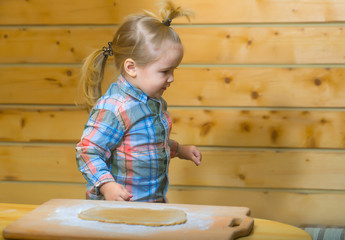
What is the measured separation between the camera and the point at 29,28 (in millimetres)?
2449

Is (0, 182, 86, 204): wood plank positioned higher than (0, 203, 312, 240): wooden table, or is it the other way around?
(0, 203, 312, 240): wooden table

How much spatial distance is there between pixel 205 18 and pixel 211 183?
0.74 metres

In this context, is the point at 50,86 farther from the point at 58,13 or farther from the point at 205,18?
the point at 205,18

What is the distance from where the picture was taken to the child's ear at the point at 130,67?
5.33 ft

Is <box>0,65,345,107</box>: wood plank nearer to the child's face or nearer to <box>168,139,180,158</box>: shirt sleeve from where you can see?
<box>168,139,180,158</box>: shirt sleeve

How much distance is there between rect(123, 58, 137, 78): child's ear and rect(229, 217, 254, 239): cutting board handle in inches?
25.3

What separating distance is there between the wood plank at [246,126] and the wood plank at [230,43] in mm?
227

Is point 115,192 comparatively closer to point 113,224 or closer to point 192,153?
point 113,224

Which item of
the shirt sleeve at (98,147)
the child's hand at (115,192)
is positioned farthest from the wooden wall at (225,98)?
the child's hand at (115,192)

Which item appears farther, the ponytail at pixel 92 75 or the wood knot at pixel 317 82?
the wood knot at pixel 317 82

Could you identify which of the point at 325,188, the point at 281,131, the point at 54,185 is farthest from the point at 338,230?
the point at 54,185

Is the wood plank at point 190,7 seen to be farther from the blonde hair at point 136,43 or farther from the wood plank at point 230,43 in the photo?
the blonde hair at point 136,43

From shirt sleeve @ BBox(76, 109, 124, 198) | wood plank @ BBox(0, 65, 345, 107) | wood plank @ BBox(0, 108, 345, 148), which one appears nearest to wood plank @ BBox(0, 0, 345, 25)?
wood plank @ BBox(0, 65, 345, 107)

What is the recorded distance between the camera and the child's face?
1.60 metres
